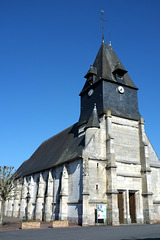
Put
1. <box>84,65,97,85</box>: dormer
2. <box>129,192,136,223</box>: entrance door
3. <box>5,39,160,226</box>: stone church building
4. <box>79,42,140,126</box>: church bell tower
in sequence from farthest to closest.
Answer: <box>84,65,97,85</box>: dormer → <box>79,42,140,126</box>: church bell tower → <box>129,192,136,223</box>: entrance door → <box>5,39,160,226</box>: stone church building

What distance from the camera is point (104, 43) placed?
1225 inches

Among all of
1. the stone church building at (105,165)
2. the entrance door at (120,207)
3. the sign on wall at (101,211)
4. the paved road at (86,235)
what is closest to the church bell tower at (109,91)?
the stone church building at (105,165)

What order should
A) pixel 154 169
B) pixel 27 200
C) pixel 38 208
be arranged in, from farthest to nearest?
pixel 27 200 → pixel 38 208 → pixel 154 169

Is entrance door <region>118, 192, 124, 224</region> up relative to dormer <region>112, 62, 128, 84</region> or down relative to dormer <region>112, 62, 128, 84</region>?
down

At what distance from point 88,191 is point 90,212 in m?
1.69

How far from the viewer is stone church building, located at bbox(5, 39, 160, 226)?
817 inches

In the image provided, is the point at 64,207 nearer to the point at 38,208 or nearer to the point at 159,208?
the point at 38,208

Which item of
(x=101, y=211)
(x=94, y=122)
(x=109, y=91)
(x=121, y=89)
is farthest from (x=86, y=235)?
(x=121, y=89)

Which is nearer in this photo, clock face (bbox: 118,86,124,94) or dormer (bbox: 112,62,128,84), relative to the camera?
clock face (bbox: 118,86,124,94)

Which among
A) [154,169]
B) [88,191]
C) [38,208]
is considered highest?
[154,169]

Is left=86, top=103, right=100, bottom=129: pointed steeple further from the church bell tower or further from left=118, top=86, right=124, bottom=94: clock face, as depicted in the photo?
left=118, top=86, right=124, bottom=94: clock face

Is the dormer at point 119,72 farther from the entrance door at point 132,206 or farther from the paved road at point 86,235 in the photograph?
the paved road at point 86,235

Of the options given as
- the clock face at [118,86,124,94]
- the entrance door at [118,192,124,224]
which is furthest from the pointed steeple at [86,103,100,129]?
the entrance door at [118,192,124,224]

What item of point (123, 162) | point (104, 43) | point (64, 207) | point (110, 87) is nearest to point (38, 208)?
point (64, 207)
